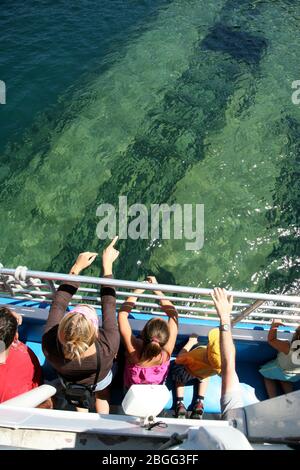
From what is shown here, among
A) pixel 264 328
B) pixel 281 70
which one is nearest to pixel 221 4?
pixel 281 70

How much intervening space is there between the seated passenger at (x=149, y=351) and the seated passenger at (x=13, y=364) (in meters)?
0.83

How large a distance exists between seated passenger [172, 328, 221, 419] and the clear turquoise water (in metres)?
3.41

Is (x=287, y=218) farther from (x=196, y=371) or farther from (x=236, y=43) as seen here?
(x=236, y=43)

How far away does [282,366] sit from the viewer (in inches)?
170

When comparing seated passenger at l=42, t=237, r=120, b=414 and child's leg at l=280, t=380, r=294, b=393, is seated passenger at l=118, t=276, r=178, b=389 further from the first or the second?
child's leg at l=280, t=380, r=294, b=393

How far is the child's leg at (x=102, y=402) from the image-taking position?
3996 mm

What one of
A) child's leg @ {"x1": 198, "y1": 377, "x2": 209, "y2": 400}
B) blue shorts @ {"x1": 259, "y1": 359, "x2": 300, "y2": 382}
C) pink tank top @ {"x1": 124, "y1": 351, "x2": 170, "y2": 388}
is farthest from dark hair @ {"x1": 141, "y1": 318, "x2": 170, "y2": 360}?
blue shorts @ {"x1": 259, "y1": 359, "x2": 300, "y2": 382}

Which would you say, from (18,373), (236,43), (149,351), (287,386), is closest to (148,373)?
(149,351)

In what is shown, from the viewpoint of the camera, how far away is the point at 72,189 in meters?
9.11

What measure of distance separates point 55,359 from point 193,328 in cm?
186

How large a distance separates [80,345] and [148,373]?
102 centimetres

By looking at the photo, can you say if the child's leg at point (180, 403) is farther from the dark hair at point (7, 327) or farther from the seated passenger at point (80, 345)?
the dark hair at point (7, 327)

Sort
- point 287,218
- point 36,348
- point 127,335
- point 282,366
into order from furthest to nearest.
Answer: point 287,218, point 36,348, point 282,366, point 127,335

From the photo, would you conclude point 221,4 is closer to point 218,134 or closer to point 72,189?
point 218,134
